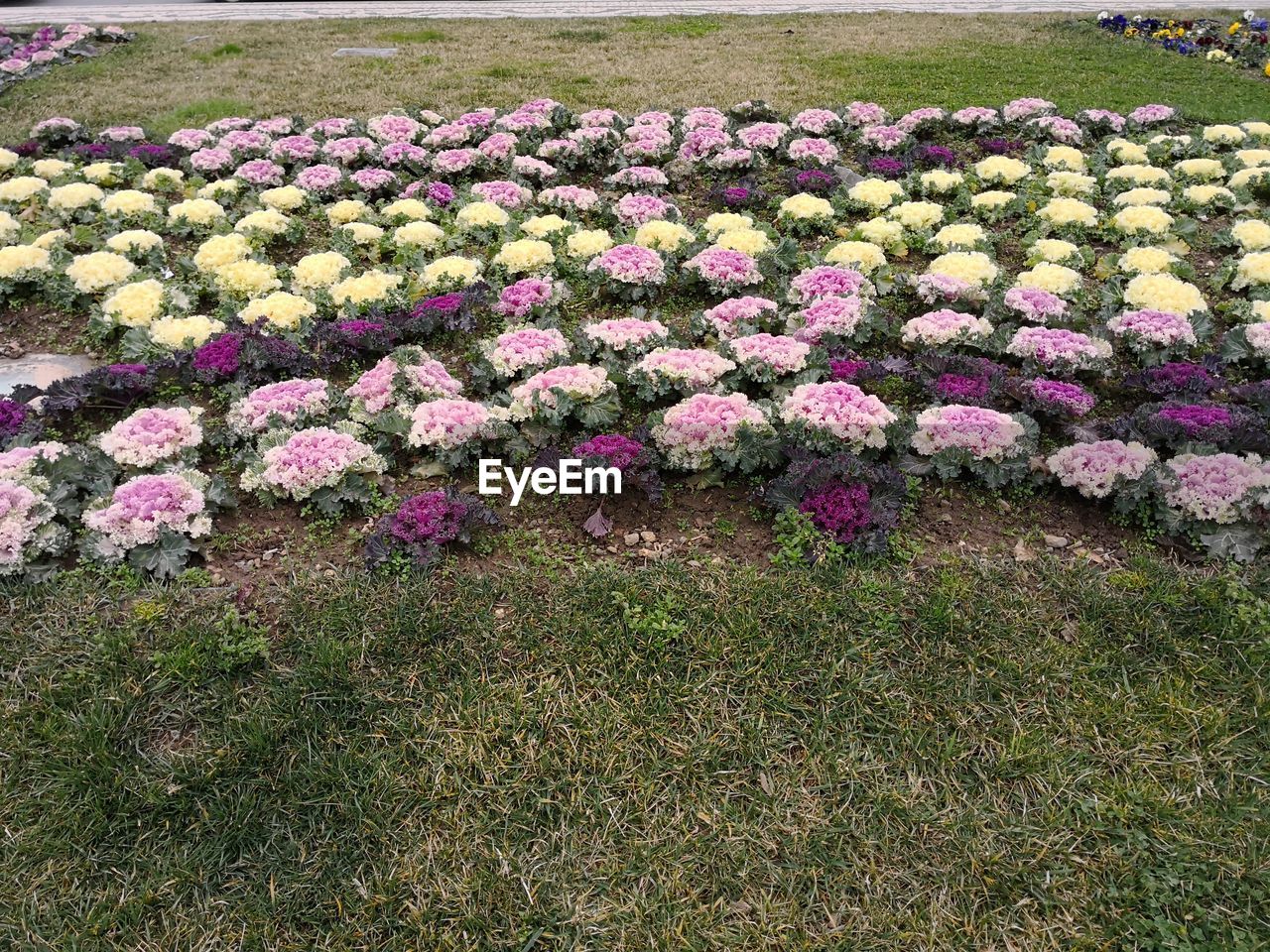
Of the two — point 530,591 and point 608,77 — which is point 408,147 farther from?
point 530,591

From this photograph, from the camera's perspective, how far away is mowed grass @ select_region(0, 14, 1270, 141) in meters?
11.3

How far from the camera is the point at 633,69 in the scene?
12820 millimetres

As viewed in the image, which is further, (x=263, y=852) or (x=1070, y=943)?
(x=263, y=852)

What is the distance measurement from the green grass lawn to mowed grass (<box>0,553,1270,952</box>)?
0.04 feet

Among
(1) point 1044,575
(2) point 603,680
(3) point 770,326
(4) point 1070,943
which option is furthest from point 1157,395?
(2) point 603,680

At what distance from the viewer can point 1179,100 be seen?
10.9 meters

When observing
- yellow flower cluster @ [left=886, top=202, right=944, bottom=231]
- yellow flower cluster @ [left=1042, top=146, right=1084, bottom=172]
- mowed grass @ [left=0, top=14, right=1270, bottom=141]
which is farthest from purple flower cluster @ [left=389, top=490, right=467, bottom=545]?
mowed grass @ [left=0, top=14, right=1270, bottom=141]

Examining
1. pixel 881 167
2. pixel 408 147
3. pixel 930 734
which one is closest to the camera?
pixel 930 734

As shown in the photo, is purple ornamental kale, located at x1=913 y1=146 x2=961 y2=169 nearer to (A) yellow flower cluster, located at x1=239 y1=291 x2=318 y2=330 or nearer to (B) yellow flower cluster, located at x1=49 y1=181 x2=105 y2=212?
(A) yellow flower cluster, located at x1=239 y1=291 x2=318 y2=330

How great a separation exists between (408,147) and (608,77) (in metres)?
4.55

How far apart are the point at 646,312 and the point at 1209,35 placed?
12884mm

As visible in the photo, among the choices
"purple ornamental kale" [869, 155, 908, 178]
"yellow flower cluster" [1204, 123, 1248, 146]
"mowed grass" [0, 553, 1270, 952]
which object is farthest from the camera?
"yellow flower cluster" [1204, 123, 1248, 146]

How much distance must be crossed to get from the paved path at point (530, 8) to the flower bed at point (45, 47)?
2.27 meters

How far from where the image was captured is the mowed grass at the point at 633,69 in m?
11.3
